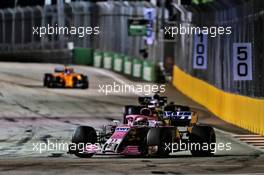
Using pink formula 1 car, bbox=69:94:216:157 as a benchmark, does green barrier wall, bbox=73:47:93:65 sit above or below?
above

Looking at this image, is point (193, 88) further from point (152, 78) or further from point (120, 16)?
point (120, 16)

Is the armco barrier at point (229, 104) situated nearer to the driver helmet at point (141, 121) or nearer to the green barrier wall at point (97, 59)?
the driver helmet at point (141, 121)

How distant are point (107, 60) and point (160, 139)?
45.8 m

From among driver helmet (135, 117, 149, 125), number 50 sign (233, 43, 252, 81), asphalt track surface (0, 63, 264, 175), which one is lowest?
asphalt track surface (0, 63, 264, 175)

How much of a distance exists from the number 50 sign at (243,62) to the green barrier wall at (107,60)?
37848mm

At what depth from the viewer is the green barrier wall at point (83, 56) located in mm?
67375

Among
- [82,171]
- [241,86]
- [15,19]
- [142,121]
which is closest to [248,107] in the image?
[241,86]

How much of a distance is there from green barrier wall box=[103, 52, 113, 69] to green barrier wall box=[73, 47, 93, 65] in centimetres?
311

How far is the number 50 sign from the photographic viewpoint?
24688 millimetres

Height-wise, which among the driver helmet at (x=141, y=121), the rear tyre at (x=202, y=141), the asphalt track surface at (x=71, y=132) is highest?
the driver helmet at (x=141, y=121)

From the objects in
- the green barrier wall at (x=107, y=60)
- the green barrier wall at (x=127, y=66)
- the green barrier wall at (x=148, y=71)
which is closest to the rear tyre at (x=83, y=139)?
the green barrier wall at (x=148, y=71)

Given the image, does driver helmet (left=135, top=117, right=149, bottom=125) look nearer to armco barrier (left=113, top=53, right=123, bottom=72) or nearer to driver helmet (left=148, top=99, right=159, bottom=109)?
driver helmet (left=148, top=99, right=159, bottom=109)

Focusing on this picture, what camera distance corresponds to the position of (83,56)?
222ft

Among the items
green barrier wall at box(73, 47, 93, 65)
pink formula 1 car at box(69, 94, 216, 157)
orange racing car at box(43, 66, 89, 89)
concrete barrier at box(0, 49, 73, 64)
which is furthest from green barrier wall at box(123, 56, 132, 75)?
pink formula 1 car at box(69, 94, 216, 157)
